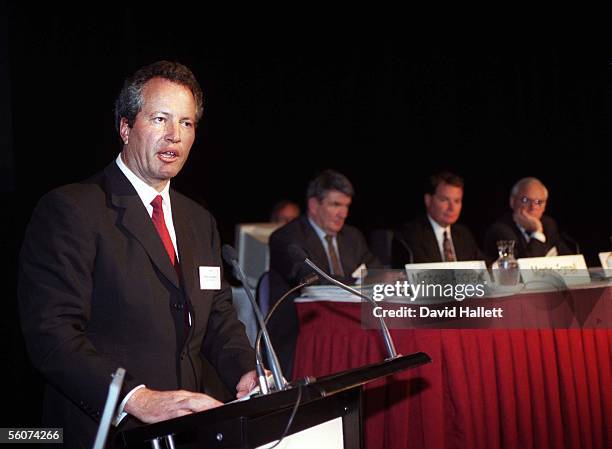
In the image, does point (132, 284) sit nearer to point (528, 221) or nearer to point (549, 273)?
point (549, 273)

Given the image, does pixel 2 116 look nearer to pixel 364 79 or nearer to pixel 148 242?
pixel 148 242

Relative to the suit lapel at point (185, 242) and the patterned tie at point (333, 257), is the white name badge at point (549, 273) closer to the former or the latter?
the suit lapel at point (185, 242)

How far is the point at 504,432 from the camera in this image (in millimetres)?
2672

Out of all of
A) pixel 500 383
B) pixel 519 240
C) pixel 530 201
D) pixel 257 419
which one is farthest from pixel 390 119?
pixel 257 419

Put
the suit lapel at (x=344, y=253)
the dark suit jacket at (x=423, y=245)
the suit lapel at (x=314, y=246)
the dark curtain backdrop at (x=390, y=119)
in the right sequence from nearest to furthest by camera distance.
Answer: the suit lapel at (x=314, y=246) < the suit lapel at (x=344, y=253) < the dark suit jacket at (x=423, y=245) < the dark curtain backdrop at (x=390, y=119)

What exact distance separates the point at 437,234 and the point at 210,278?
338 cm

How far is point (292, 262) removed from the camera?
432cm

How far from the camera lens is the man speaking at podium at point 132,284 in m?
1.61

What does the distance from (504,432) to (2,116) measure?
2.57 metres

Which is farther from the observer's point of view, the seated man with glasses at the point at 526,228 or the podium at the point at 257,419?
the seated man with glasses at the point at 526,228

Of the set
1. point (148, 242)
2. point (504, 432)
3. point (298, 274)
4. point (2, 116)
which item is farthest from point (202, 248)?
point (298, 274)

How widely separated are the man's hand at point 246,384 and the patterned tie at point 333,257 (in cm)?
282

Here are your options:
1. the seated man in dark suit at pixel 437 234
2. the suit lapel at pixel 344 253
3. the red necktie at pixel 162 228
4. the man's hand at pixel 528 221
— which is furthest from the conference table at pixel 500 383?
the seated man in dark suit at pixel 437 234

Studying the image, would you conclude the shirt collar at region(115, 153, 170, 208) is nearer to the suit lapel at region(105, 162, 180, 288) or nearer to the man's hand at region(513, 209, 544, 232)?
the suit lapel at region(105, 162, 180, 288)
